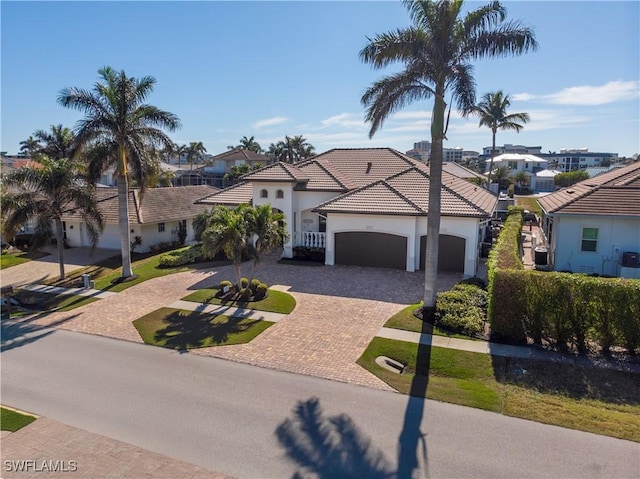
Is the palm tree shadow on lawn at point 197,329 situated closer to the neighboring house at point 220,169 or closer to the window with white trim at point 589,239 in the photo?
the window with white trim at point 589,239

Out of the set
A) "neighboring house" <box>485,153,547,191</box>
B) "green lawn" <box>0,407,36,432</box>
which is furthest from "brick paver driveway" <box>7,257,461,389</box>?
"neighboring house" <box>485,153,547,191</box>

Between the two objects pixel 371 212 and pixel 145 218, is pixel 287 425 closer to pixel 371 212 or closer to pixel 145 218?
pixel 371 212

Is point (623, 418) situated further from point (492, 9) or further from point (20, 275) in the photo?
point (20, 275)

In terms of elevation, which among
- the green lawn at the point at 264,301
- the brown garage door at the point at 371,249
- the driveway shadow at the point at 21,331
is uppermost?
the brown garage door at the point at 371,249

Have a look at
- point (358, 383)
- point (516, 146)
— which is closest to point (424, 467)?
point (358, 383)

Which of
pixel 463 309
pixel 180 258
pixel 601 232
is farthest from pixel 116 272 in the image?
pixel 601 232

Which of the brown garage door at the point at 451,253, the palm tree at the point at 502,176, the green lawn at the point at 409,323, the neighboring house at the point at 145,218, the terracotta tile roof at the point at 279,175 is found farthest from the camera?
the palm tree at the point at 502,176

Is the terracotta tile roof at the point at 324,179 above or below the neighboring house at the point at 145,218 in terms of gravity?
above
